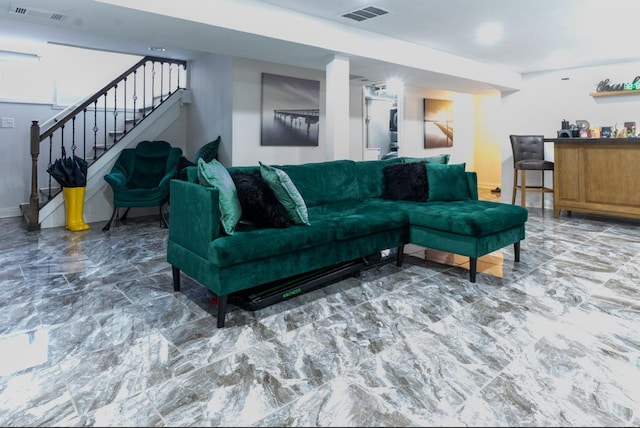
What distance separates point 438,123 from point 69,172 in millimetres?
7017

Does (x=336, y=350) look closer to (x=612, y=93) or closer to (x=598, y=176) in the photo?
(x=598, y=176)

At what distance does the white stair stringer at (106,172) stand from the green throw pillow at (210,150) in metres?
1.18

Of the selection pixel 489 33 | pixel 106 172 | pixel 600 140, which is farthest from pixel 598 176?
pixel 106 172

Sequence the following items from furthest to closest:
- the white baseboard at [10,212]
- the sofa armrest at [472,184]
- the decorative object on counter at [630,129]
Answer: the decorative object on counter at [630,129] < the white baseboard at [10,212] < the sofa armrest at [472,184]

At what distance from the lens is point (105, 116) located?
6184 mm

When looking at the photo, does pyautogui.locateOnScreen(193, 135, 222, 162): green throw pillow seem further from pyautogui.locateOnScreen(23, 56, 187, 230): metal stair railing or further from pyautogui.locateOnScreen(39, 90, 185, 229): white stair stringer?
pyautogui.locateOnScreen(23, 56, 187, 230): metal stair railing

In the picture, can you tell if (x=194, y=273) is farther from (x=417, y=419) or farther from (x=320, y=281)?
(x=417, y=419)

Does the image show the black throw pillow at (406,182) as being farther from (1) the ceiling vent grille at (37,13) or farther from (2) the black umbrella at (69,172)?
(2) the black umbrella at (69,172)

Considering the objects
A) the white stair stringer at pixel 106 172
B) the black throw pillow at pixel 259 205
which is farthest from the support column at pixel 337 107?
the white stair stringer at pixel 106 172

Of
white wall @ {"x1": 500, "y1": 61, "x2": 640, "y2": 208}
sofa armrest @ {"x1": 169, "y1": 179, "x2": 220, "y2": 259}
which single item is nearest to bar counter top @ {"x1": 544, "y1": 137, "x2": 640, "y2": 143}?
white wall @ {"x1": 500, "y1": 61, "x2": 640, "y2": 208}

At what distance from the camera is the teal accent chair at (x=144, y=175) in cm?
528

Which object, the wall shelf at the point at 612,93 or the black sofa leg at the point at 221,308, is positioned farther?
Result: the wall shelf at the point at 612,93

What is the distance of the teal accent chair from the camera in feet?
17.3

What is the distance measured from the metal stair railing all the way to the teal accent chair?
18.6 inches
